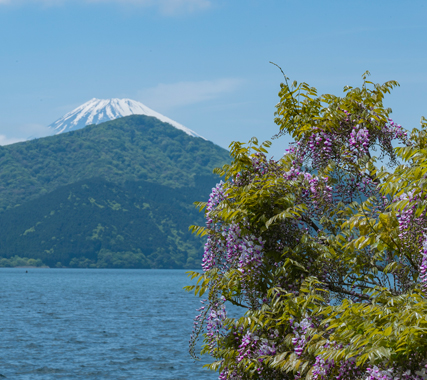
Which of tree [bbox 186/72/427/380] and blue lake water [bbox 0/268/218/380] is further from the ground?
tree [bbox 186/72/427/380]

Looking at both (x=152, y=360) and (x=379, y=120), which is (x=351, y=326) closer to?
(x=379, y=120)

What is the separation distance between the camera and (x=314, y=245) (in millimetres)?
7293

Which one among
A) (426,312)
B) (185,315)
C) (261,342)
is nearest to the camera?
(426,312)

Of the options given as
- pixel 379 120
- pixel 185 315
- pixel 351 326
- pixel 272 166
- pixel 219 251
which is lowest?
pixel 185 315

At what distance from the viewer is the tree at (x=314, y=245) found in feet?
19.7

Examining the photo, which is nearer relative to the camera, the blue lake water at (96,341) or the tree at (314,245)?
the tree at (314,245)

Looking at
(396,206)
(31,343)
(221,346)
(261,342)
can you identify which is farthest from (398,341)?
(31,343)

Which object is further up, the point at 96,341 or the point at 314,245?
the point at 314,245

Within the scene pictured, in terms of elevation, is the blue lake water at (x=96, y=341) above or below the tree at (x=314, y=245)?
below

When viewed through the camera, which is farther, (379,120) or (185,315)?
(185,315)

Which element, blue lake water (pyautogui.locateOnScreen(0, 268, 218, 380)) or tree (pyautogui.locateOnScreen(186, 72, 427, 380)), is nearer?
tree (pyautogui.locateOnScreen(186, 72, 427, 380))

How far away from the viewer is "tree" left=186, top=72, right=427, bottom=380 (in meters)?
6.00

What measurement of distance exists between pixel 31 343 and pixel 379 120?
44.9 m

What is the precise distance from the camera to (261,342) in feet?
24.1
